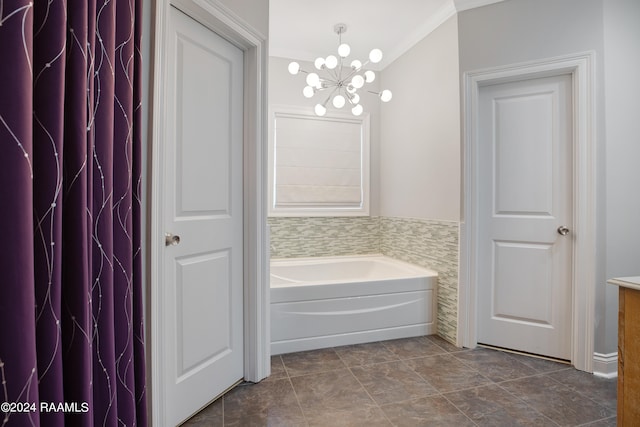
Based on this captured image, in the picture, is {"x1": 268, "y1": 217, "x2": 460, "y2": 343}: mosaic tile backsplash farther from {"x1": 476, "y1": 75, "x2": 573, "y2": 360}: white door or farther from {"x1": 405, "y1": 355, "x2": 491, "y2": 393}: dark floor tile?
{"x1": 405, "y1": 355, "x2": 491, "y2": 393}: dark floor tile

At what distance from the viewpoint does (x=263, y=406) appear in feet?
5.78

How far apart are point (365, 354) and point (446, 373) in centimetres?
57

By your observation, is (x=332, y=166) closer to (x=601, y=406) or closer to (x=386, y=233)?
(x=386, y=233)

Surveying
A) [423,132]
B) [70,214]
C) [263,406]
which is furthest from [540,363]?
[70,214]

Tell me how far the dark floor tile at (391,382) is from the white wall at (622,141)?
1.28 meters

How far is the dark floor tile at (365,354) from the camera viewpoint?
2320 mm

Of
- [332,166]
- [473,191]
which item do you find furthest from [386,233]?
[473,191]

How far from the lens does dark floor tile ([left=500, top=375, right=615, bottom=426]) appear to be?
167cm

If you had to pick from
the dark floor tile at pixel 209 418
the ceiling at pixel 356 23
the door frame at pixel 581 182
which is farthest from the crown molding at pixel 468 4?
the dark floor tile at pixel 209 418

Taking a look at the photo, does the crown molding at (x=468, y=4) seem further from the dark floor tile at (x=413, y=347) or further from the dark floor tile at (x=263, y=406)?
the dark floor tile at (x=263, y=406)

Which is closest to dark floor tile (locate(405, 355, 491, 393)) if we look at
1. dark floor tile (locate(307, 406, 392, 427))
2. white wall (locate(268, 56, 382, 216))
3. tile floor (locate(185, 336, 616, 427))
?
tile floor (locate(185, 336, 616, 427))

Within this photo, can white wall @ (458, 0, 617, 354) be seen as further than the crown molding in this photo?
No

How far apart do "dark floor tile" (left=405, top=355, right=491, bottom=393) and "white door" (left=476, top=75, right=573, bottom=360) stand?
45 cm

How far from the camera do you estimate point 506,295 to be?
2479 mm
